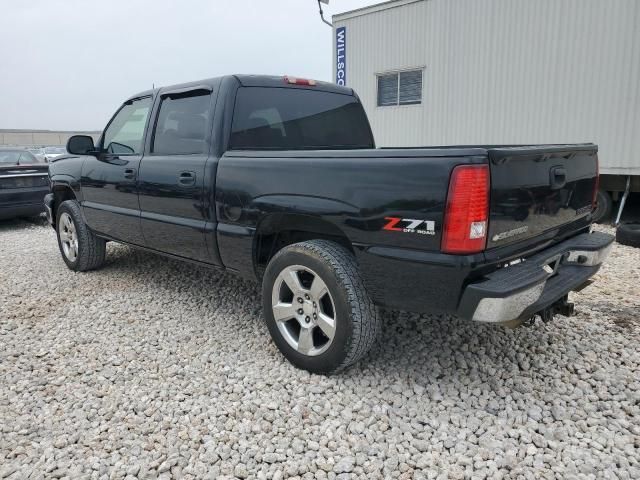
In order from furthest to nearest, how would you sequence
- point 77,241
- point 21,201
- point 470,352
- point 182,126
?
point 21,201 → point 77,241 → point 182,126 → point 470,352

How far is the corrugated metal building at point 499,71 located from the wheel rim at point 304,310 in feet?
21.5

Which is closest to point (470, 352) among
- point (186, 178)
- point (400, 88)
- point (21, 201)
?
point (186, 178)

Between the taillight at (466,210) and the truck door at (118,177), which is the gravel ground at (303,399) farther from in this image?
the taillight at (466,210)

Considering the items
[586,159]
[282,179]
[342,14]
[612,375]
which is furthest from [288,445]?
[342,14]

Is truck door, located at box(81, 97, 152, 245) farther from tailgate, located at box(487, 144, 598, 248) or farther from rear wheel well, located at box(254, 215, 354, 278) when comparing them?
tailgate, located at box(487, 144, 598, 248)

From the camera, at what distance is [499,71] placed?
330 inches

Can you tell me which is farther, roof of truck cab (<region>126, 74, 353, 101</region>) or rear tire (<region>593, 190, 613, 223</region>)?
rear tire (<region>593, 190, 613, 223</region>)

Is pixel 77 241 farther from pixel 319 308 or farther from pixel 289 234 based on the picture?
pixel 319 308

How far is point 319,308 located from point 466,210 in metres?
1.06

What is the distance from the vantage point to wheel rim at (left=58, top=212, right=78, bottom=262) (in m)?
5.28

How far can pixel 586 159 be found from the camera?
311 centimetres

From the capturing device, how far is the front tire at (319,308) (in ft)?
8.71

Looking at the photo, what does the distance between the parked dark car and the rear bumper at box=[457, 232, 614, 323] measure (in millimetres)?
8497

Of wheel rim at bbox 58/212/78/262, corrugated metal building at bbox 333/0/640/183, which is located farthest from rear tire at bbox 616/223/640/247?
wheel rim at bbox 58/212/78/262
